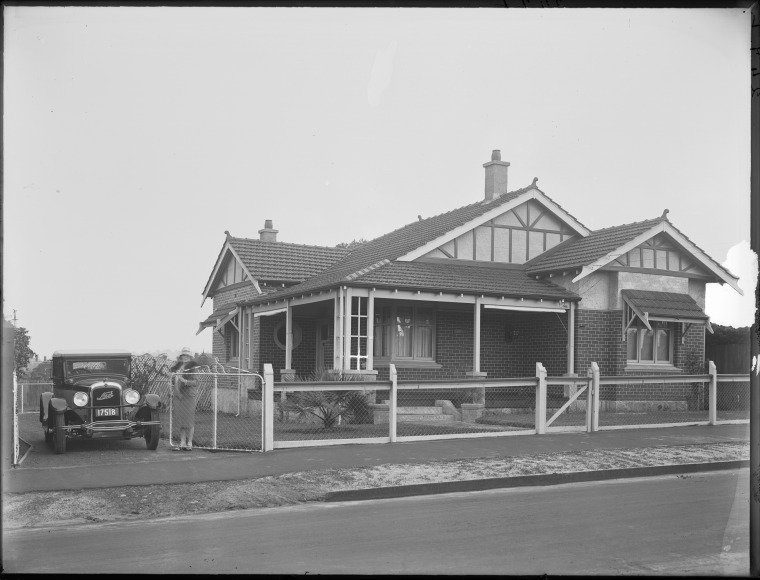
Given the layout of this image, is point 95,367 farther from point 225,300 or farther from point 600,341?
point 225,300

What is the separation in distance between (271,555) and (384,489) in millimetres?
3961

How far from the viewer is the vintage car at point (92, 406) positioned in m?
15.5

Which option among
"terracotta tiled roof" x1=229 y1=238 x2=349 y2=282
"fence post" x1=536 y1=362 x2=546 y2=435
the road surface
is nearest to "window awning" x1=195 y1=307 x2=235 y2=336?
"terracotta tiled roof" x1=229 y1=238 x2=349 y2=282

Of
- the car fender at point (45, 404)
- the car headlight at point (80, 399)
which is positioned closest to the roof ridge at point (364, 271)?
the car headlight at point (80, 399)

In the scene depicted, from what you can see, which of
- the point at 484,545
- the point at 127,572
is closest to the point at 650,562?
the point at 484,545

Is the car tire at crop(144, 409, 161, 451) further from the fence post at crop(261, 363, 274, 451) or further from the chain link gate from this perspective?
the fence post at crop(261, 363, 274, 451)

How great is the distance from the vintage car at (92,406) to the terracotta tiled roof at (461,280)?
657 cm

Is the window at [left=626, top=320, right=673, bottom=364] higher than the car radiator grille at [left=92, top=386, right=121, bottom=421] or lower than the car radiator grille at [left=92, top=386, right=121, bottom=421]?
higher

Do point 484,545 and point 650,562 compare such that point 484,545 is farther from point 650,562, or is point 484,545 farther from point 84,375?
point 84,375

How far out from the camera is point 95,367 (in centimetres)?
1692

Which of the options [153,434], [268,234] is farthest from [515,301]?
[268,234]

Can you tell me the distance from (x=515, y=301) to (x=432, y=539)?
14377 millimetres

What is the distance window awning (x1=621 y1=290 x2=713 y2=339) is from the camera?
907 inches

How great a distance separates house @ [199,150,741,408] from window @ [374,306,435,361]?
0.03 m
